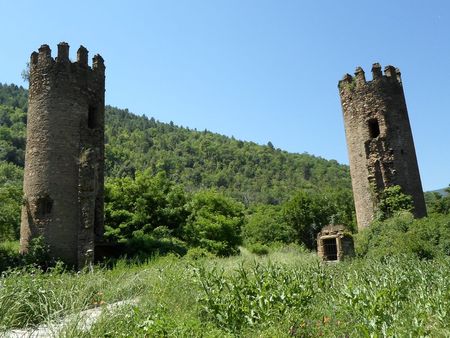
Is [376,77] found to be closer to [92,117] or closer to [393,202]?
[393,202]

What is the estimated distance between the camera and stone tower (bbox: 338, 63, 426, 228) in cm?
2111

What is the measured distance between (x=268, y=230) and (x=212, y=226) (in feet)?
66.1

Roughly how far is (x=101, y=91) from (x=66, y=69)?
237cm

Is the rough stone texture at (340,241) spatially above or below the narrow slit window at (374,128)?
below

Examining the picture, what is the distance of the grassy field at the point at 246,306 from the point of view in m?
5.39

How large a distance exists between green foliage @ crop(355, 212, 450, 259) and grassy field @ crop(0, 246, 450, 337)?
25.8 feet

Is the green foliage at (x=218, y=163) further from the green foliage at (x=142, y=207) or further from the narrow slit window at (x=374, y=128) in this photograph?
the narrow slit window at (x=374, y=128)

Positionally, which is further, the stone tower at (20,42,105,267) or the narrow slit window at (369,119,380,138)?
the narrow slit window at (369,119,380,138)

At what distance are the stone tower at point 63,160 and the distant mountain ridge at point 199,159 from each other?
57333mm

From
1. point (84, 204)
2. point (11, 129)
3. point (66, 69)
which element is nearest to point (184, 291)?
point (84, 204)

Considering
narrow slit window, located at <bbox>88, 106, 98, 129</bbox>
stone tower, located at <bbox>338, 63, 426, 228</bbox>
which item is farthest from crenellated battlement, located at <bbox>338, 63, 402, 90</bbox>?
narrow slit window, located at <bbox>88, 106, 98, 129</bbox>

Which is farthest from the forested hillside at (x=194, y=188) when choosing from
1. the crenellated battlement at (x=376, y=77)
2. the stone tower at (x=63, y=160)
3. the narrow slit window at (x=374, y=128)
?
the crenellated battlement at (x=376, y=77)

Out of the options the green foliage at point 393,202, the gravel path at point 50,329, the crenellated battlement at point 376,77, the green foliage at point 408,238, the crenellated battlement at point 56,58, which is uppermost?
the crenellated battlement at point 56,58

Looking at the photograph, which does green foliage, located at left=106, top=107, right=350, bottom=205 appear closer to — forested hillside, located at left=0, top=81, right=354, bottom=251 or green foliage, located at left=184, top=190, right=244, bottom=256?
forested hillside, located at left=0, top=81, right=354, bottom=251
